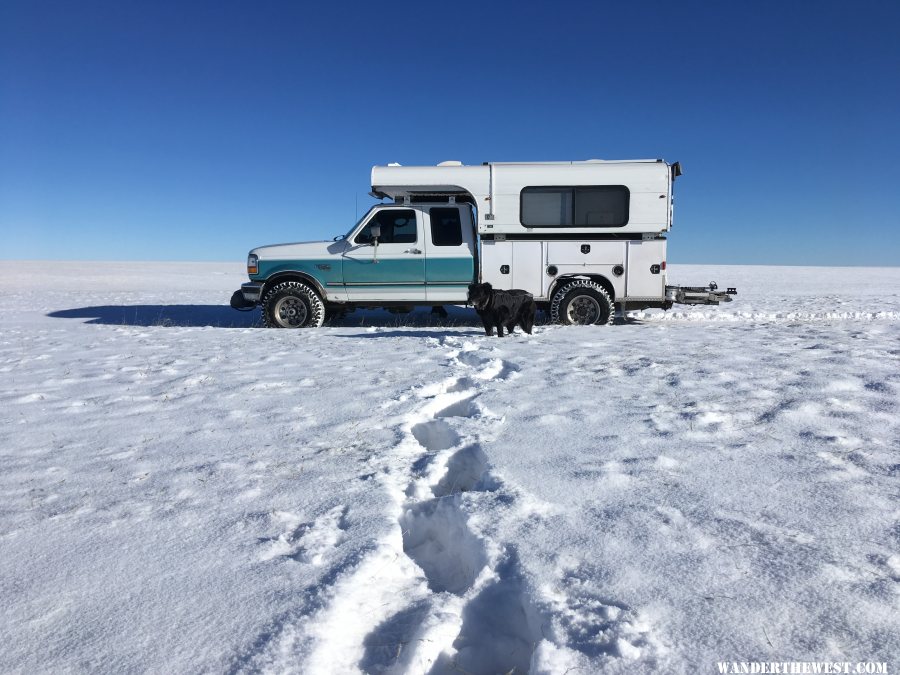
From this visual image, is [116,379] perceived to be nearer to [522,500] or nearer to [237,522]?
[237,522]

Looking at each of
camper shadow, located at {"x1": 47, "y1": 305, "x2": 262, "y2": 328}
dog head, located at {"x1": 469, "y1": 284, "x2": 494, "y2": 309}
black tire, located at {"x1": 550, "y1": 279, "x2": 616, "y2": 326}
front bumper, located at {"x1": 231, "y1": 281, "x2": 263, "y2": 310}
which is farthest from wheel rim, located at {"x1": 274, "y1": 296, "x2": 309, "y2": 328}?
black tire, located at {"x1": 550, "y1": 279, "x2": 616, "y2": 326}

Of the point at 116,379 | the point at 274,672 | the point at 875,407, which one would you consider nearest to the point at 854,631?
the point at 274,672

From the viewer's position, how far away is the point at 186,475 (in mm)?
2912

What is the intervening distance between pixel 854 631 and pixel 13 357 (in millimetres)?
8242

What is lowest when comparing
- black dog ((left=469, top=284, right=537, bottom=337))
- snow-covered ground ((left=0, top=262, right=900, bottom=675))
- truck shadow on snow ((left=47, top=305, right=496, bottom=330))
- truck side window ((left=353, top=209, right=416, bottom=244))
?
snow-covered ground ((left=0, top=262, right=900, bottom=675))

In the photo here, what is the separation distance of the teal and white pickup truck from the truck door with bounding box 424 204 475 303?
17mm

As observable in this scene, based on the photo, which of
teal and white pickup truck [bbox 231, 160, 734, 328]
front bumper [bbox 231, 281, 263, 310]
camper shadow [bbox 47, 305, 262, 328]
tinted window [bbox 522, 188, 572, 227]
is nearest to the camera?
teal and white pickup truck [bbox 231, 160, 734, 328]

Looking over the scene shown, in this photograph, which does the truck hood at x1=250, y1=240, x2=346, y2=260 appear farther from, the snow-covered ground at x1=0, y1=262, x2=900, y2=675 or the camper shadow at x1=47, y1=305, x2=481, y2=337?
the snow-covered ground at x1=0, y1=262, x2=900, y2=675

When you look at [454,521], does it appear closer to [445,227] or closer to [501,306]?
[501,306]

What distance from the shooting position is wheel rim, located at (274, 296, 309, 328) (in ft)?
29.9

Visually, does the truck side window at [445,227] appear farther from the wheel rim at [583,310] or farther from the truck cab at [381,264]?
the wheel rim at [583,310]

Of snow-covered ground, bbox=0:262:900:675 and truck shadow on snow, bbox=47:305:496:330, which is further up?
truck shadow on snow, bbox=47:305:496:330

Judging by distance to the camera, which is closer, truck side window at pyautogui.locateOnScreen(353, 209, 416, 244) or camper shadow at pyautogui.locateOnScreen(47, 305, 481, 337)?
truck side window at pyautogui.locateOnScreen(353, 209, 416, 244)

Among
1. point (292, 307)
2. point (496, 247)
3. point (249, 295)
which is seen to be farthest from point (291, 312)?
point (496, 247)
